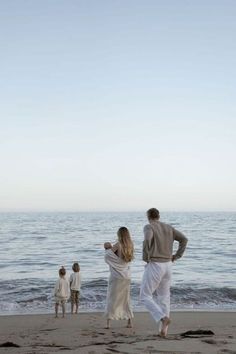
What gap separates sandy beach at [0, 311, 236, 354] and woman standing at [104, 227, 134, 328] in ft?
1.01

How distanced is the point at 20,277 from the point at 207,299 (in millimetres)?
8579

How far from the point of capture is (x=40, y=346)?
632 centimetres

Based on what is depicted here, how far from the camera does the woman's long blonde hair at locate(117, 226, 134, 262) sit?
8.17 meters

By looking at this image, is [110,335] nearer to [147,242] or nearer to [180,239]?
[147,242]

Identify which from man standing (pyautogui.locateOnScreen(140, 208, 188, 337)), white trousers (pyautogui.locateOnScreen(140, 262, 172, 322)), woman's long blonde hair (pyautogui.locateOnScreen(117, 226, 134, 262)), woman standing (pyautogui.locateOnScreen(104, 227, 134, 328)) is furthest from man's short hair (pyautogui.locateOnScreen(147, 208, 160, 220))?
woman standing (pyautogui.locateOnScreen(104, 227, 134, 328))

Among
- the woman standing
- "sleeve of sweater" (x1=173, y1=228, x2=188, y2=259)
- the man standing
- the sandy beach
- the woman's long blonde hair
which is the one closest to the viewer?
the sandy beach

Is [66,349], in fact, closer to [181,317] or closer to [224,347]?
[224,347]

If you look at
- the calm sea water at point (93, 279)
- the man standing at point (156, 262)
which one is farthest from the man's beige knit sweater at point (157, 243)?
the calm sea water at point (93, 279)

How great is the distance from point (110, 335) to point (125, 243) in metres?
1.58

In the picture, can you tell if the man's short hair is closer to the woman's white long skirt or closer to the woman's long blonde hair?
the woman's long blonde hair

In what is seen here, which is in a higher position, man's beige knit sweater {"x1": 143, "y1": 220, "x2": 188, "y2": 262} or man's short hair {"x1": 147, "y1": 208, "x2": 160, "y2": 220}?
man's short hair {"x1": 147, "y1": 208, "x2": 160, "y2": 220}

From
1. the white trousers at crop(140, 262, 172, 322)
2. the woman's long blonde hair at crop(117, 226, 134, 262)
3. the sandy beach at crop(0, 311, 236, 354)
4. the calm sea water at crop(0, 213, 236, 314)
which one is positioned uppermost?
the woman's long blonde hair at crop(117, 226, 134, 262)

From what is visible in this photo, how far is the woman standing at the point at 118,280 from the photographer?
837 cm

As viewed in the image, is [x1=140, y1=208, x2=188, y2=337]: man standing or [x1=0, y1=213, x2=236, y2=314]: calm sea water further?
[x1=0, y1=213, x2=236, y2=314]: calm sea water
